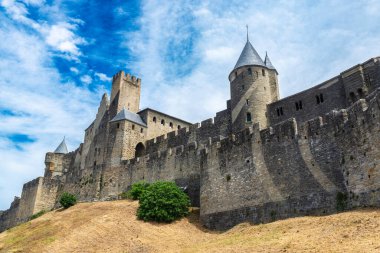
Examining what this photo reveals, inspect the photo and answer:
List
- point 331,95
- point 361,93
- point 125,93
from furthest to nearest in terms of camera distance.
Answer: point 125,93 → point 331,95 → point 361,93

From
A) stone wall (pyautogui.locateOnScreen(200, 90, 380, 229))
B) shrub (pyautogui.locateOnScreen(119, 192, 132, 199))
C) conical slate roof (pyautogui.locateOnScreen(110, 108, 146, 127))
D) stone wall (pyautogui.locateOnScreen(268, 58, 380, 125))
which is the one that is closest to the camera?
stone wall (pyautogui.locateOnScreen(200, 90, 380, 229))

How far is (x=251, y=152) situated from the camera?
25.0 metres

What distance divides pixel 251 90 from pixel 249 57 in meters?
3.95

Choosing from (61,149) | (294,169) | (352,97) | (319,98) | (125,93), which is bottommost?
(294,169)

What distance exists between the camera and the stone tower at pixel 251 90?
33.6 meters

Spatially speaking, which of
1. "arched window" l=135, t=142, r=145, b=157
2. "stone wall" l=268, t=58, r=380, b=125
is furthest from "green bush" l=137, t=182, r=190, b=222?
"arched window" l=135, t=142, r=145, b=157

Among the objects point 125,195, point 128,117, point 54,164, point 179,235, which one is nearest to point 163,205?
point 179,235

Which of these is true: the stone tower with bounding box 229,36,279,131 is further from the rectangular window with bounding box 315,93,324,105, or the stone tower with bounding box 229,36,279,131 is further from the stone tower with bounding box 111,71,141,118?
the stone tower with bounding box 111,71,141,118

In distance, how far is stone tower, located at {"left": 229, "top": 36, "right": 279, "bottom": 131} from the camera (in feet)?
110

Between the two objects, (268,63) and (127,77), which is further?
(127,77)

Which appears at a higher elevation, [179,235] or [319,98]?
[319,98]

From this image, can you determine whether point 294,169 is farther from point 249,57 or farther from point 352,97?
point 249,57

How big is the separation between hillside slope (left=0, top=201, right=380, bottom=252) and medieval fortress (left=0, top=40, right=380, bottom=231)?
169 cm

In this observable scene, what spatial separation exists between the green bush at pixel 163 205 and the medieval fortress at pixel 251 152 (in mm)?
1655
